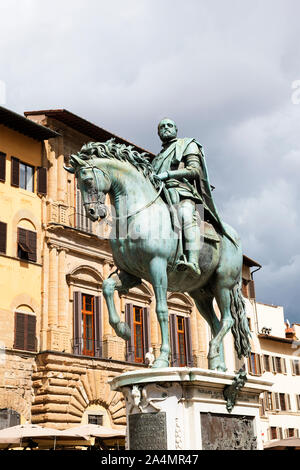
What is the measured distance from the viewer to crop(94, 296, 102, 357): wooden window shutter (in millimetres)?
25094

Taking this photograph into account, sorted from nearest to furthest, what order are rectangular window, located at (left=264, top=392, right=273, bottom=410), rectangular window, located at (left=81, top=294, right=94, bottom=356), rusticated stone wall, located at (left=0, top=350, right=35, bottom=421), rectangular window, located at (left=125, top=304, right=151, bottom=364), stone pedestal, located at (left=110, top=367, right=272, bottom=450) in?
1. stone pedestal, located at (left=110, top=367, right=272, bottom=450)
2. rusticated stone wall, located at (left=0, top=350, right=35, bottom=421)
3. rectangular window, located at (left=81, top=294, right=94, bottom=356)
4. rectangular window, located at (left=125, top=304, right=151, bottom=364)
5. rectangular window, located at (left=264, top=392, right=273, bottom=410)

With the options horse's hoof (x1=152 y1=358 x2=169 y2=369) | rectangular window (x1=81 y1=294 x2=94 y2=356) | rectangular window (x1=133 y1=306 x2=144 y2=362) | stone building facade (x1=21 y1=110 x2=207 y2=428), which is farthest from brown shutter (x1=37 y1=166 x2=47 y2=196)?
horse's hoof (x1=152 y1=358 x2=169 y2=369)

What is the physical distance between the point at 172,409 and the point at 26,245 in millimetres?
18087

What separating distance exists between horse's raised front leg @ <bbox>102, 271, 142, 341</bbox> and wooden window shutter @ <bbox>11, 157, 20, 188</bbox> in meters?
17.7

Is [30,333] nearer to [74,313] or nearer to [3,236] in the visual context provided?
[74,313]

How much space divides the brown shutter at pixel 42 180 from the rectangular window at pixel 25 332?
15.9 ft

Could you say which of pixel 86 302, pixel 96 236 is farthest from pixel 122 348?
pixel 96 236

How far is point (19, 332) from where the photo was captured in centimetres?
2272

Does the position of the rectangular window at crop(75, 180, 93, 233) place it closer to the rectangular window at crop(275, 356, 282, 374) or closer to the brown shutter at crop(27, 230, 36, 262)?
the brown shutter at crop(27, 230, 36, 262)

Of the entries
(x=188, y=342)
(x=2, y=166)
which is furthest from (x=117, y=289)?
(x=188, y=342)

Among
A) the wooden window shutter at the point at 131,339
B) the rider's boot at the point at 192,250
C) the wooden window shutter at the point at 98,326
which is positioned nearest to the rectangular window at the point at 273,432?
the wooden window shutter at the point at 131,339

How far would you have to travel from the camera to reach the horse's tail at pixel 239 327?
7.85 m
